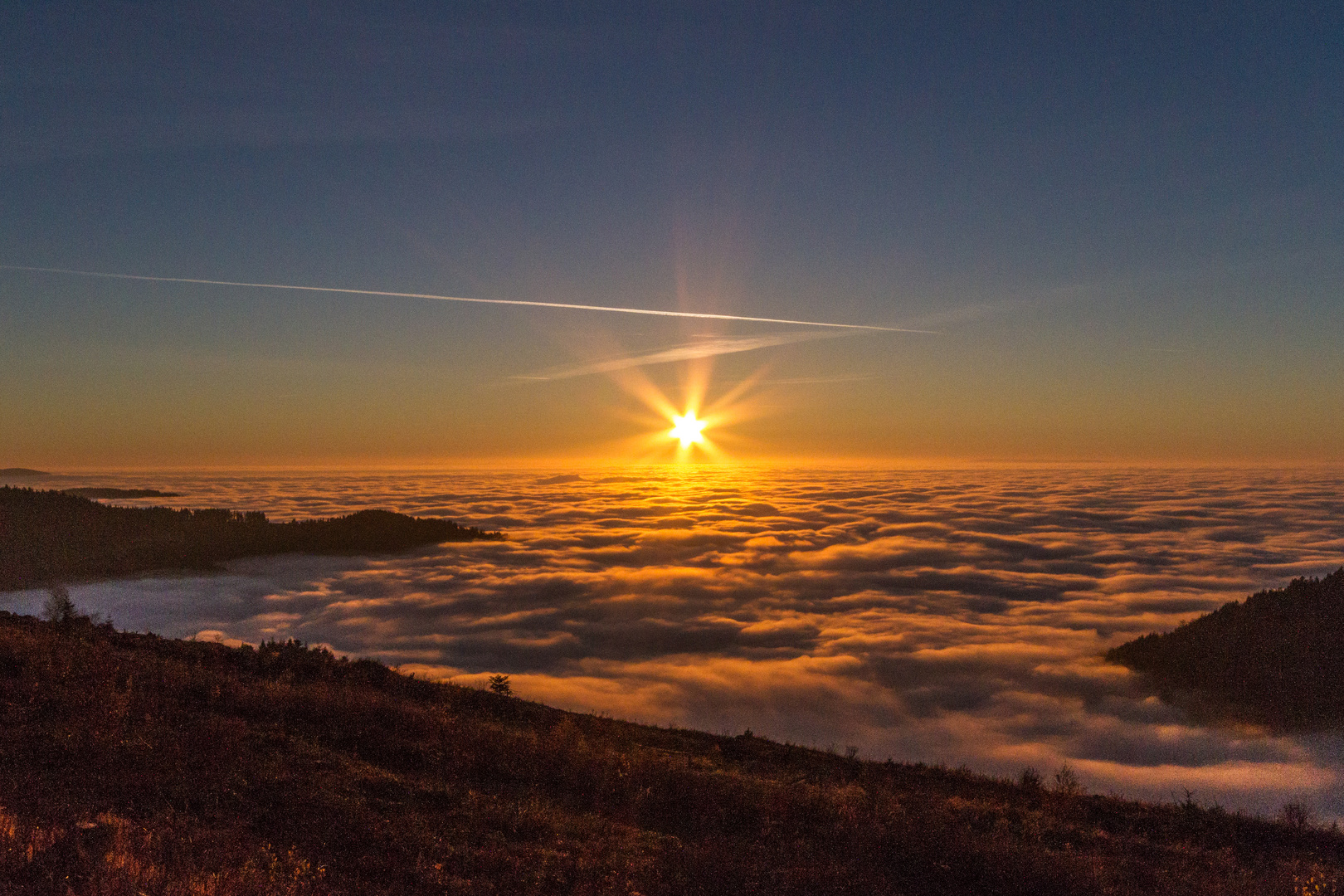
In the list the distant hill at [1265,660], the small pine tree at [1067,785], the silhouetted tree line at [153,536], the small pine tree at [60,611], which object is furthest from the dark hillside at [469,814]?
the silhouetted tree line at [153,536]

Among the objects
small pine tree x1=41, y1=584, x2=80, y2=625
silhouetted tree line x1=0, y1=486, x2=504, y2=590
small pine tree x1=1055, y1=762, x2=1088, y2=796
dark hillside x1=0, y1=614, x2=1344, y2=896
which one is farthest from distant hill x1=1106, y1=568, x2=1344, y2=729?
silhouetted tree line x1=0, y1=486, x2=504, y2=590

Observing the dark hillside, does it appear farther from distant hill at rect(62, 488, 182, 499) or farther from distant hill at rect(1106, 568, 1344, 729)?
distant hill at rect(62, 488, 182, 499)

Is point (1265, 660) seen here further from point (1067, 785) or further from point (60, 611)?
point (60, 611)

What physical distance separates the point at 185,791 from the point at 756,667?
103ft

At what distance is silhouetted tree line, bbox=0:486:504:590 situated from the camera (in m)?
61.2

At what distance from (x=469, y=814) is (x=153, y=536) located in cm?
7486

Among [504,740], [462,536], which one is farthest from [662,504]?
[504,740]

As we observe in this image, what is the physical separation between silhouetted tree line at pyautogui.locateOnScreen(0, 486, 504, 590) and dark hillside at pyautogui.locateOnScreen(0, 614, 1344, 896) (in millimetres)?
60482

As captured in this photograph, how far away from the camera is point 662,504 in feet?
366

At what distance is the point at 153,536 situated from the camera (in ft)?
225

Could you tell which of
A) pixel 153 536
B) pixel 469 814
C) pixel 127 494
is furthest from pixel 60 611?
pixel 127 494

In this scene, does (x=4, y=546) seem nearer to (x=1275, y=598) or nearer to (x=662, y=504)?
(x=662, y=504)

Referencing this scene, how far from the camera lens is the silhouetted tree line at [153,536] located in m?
61.2

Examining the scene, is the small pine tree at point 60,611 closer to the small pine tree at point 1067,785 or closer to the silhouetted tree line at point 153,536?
the small pine tree at point 1067,785
